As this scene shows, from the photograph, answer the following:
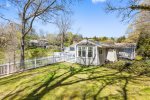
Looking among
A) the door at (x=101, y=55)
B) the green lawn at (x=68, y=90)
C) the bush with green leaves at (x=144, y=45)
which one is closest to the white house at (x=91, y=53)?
→ the door at (x=101, y=55)

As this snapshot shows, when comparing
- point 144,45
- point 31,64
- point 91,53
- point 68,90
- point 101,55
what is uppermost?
point 144,45

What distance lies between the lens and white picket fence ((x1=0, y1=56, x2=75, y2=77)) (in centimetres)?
1337

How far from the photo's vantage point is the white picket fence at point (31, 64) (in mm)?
13373

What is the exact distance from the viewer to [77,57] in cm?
2062

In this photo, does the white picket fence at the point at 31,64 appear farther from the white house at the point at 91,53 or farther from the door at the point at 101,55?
the door at the point at 101,55

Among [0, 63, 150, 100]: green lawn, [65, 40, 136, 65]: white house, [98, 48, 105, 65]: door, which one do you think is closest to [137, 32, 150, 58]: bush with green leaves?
[65, 40, 136, 65]: white house

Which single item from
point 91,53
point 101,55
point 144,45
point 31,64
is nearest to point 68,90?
point 31,64

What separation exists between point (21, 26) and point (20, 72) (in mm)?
4969

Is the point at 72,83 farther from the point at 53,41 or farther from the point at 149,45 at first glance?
the point at 53,41

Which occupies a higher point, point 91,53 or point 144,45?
point 144,45

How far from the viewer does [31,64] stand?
16078 mm

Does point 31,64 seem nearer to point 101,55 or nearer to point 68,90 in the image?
point 68,90

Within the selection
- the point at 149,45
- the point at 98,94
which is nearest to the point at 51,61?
the point at 98,94

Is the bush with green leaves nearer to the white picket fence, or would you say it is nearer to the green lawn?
the white picket fence
